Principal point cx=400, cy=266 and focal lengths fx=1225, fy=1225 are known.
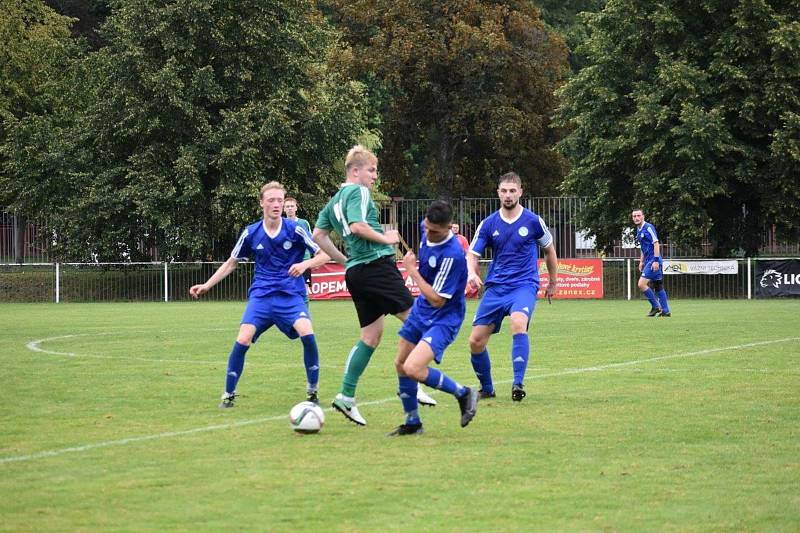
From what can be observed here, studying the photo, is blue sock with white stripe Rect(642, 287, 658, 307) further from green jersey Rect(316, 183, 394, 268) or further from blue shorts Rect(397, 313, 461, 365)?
blue shorts Rect(397, 313, 461, 365)

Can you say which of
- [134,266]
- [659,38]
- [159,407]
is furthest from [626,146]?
[159,407]

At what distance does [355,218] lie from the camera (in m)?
9.81

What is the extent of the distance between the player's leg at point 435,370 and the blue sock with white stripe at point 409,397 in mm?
87

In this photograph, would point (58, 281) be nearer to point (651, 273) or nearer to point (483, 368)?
point (651, 273)

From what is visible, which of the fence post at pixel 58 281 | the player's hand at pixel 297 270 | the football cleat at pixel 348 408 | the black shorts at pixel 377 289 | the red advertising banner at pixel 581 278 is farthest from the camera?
the fence post at pixel 58 281

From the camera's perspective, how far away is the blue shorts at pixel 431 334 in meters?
9.39

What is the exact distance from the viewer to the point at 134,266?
4144 cm

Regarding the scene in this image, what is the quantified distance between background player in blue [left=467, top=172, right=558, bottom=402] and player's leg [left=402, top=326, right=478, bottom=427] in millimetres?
2076

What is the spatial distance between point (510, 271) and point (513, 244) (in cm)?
28

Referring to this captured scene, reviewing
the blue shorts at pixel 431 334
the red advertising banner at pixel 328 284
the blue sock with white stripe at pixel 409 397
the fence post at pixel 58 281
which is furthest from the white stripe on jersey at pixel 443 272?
the fence post at pixel 58 281

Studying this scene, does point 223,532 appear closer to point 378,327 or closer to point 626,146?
point 378,327

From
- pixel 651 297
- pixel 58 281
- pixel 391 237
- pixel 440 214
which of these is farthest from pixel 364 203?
pixel 58 281

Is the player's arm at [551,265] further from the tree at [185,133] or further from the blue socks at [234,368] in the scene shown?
the tree at [185,133]

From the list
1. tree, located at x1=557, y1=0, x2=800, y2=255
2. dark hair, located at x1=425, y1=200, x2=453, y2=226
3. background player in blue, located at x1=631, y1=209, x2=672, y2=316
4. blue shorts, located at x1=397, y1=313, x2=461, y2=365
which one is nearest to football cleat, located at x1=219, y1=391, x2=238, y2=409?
blue shorts, located at x1=397, y1=313, x2=461, y2=365
